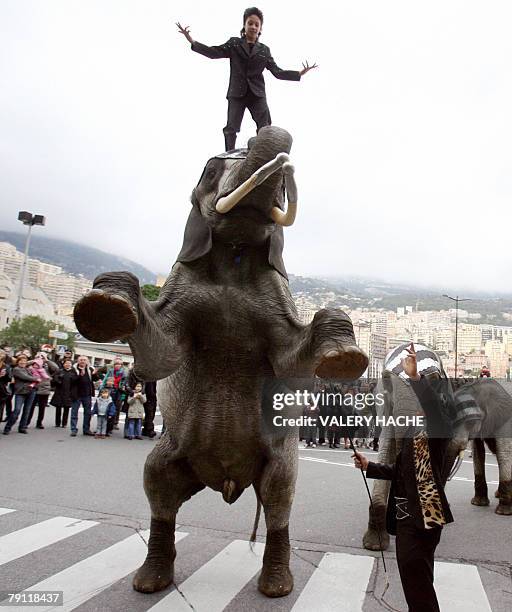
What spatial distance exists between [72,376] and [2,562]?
7.44 m

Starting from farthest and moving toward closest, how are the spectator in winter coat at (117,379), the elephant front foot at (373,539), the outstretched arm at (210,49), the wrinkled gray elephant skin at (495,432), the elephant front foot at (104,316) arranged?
the spectator in winter coat at (117,379) → the wrinkled gray elephant skin at (495,432) → the elephant front foot at (373,539) → the outstretched arm at (210,49) → the elephant front foot at (104,316)

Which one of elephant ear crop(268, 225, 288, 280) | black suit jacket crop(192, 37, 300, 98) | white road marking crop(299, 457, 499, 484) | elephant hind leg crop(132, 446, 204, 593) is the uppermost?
black suit jacket crop(192, 37, 300, 98)

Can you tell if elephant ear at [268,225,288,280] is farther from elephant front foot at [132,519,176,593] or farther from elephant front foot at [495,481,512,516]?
elephant front foot at [495,481,512,516]

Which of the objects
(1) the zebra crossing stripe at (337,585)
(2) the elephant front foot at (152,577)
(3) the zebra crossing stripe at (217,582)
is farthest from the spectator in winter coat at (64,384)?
(2) the elephant front foot at (152,577)

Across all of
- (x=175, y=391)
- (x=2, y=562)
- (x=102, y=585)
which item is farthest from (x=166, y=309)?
(x=2, y=562)

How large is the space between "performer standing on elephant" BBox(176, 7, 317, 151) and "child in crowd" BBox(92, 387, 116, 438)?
25.6 feet

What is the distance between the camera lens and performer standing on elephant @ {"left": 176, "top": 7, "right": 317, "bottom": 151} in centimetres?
401

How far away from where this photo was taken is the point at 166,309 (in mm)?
2938

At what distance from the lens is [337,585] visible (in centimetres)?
362

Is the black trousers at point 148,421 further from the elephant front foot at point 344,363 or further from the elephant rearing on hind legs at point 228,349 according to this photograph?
the elephant front foot at point 344,363

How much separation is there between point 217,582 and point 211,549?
0.72 meters

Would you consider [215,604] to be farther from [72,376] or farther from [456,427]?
[72,376]

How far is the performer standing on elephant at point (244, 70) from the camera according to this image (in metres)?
4.01

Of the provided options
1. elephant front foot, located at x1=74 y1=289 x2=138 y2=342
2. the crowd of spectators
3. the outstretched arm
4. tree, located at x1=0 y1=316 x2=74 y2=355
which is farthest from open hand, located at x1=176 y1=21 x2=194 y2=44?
tree, located at x1=0 y1=316 x2=74 y2=355
